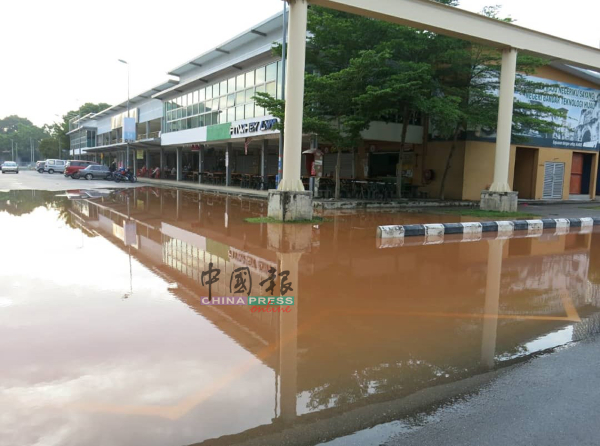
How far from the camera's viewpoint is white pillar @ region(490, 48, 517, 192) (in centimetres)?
1778

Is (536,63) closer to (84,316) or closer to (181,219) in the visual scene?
(181,219)

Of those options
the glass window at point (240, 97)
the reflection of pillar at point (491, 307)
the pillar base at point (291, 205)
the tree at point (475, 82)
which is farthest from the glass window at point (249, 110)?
the reflection of pillar at point (491, 307)

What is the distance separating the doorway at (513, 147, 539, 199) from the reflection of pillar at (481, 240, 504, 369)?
1874 cm

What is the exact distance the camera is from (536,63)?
19.5 metres

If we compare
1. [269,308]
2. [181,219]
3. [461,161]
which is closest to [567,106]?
[461,161]

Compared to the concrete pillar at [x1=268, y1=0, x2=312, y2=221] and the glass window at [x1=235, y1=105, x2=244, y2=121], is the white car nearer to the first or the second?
the glass window at [x1=235, y1=105, x2=244, y2=121]

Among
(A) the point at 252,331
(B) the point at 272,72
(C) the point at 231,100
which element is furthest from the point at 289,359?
(C) the point at 231,100

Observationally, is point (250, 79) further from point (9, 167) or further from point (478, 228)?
point (9, 167)

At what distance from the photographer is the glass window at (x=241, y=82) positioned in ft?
87.0

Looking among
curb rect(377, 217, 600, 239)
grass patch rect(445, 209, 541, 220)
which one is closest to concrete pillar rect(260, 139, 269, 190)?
grass patch rect(445, 209, 541, 220)

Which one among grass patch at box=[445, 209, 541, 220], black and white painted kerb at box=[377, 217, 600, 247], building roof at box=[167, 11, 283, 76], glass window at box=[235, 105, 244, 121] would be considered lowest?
black and white painted kerb at box=[377, 217, 600, 247]

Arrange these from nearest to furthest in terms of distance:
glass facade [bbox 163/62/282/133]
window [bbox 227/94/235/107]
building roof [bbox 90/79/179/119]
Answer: glass facade [bbox 163/62/282/133]
window [bbox 227/94/235/107]
building roof [bbox 90/79/179/119]

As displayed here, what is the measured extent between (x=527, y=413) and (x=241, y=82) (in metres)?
25.8

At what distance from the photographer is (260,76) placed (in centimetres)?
2473
